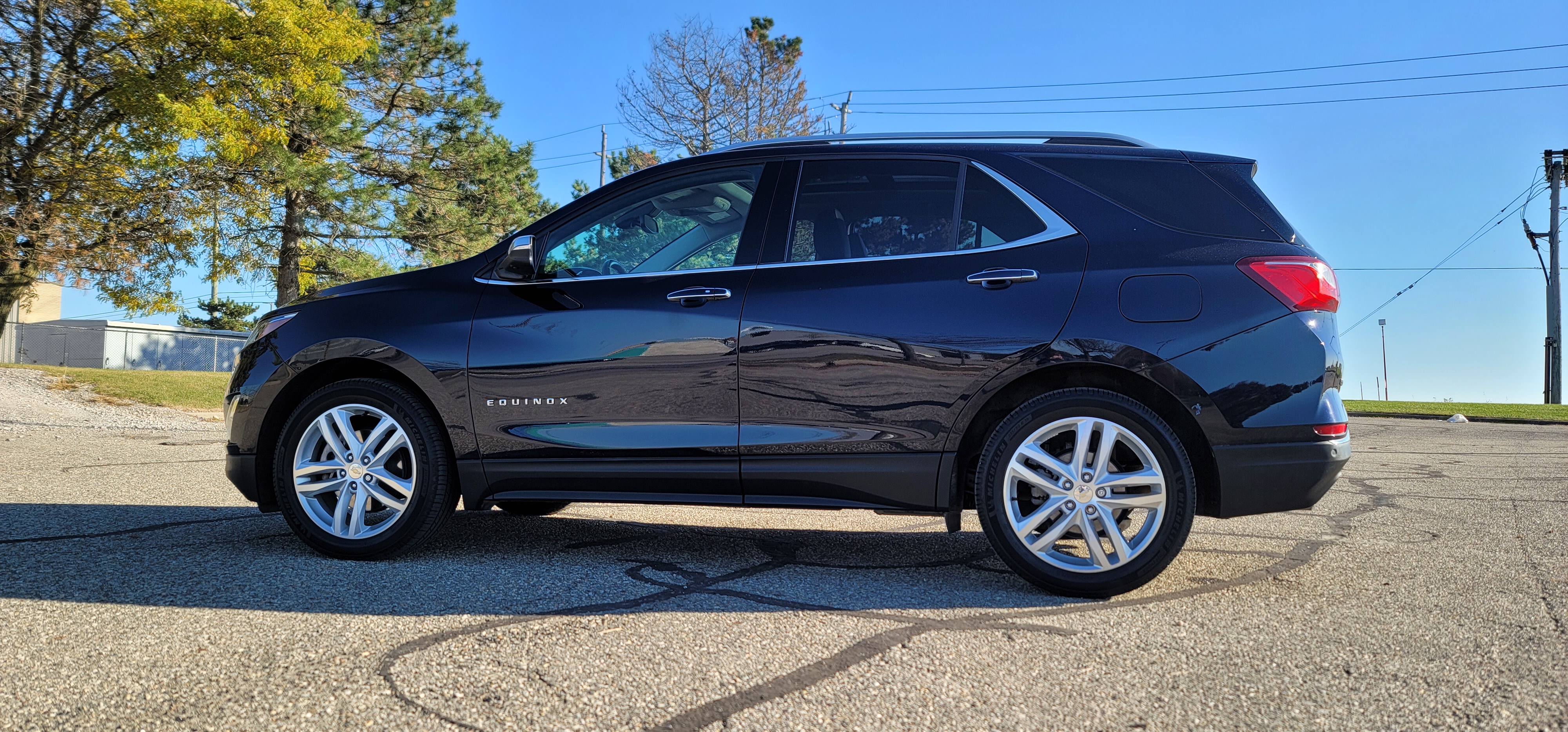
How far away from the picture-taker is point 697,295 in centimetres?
386

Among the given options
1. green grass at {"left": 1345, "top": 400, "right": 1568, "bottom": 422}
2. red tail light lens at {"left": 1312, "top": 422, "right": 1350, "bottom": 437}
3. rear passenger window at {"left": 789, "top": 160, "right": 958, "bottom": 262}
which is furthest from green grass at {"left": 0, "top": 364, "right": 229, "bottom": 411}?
green grass at {"left": 1345, "top": 400, "right": 1568, "bottom": 422}

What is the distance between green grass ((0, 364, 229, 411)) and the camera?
1645 centimetres

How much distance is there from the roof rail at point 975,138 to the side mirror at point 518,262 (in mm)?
914

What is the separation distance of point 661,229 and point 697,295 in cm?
53

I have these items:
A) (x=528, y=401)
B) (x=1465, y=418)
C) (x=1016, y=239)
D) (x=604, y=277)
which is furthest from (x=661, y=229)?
(x=1465, y=418)

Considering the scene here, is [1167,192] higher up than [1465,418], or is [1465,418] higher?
[1167,192]

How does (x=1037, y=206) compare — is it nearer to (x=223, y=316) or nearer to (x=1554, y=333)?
(x=1554, y=333)

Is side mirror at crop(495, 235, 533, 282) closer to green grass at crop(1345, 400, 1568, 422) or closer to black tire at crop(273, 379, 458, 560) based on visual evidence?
black tire at crop(273, 379, 458, 560)

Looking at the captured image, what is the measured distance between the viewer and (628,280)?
13.2ft

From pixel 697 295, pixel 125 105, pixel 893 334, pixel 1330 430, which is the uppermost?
pixel 125 105

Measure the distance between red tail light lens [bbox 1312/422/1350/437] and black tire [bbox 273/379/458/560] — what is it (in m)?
3.33

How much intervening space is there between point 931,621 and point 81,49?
22889 millimetres

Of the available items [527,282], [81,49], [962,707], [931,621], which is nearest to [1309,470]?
[931,621]

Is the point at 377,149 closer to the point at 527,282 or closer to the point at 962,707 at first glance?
the point at 527,282
